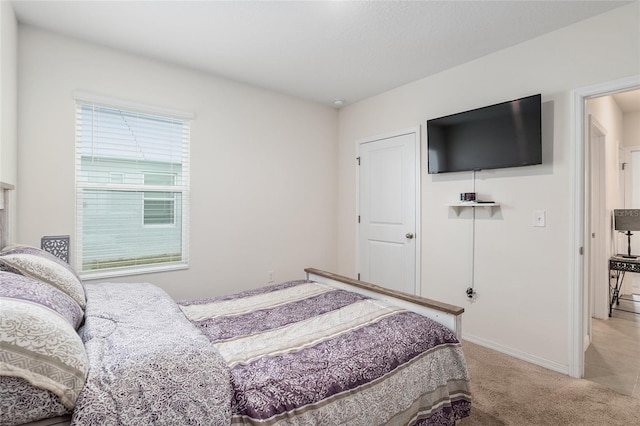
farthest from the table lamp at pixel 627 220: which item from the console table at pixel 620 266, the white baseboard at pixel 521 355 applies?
the white baseboard at pixel 521 355

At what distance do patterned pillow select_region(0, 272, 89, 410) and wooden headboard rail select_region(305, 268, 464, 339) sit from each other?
165 cm

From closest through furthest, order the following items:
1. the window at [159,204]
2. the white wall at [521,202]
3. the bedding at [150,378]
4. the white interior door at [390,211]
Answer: the bedding at [150,378] < the white wall at [521,202] < the window at [159,204] < the white interior door at [390,211]

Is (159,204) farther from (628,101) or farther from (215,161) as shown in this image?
(628,101)

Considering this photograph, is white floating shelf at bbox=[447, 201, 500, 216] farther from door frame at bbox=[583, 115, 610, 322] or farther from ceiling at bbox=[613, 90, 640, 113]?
ceiling at bbox=[613, 90, 640, 113]

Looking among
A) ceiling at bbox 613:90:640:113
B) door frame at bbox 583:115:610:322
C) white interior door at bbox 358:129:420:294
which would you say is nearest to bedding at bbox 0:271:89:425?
white interior door at bbox 358:129:420:294

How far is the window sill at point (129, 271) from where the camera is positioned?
106 inches

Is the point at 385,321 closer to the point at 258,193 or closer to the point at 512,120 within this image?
the point at 512,120

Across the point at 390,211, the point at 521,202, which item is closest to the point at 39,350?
Result: the point at 521,202

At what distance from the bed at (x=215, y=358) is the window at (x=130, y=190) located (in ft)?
2.82

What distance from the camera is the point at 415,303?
77.1 inches

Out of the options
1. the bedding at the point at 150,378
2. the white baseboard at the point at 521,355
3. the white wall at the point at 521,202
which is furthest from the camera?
the white baseboard at the point at 521,355

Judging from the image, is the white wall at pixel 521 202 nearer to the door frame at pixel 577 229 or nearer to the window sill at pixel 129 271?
the door frame at pixel 577 229

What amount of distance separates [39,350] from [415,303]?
176 cm

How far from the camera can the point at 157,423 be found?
97 centimetres
